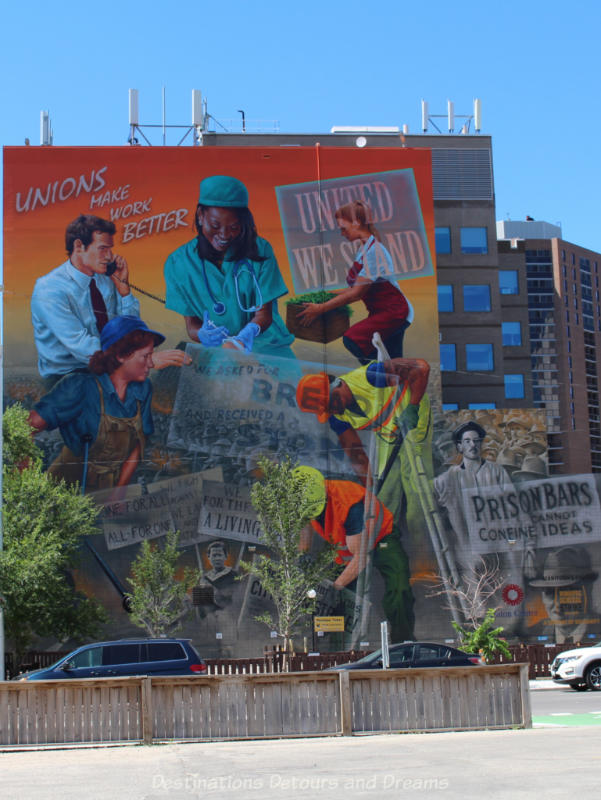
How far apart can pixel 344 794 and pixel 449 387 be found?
5008cm

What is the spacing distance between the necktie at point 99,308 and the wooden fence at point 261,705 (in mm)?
34346

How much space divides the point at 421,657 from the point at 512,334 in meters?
49.9

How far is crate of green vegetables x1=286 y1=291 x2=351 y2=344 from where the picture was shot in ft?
165

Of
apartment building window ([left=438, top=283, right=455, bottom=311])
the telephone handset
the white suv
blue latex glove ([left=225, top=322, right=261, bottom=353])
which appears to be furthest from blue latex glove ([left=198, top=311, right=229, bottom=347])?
the white suv

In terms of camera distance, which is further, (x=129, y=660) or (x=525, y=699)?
(x=129, y=660)

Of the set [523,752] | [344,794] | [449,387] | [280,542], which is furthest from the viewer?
[449,387]

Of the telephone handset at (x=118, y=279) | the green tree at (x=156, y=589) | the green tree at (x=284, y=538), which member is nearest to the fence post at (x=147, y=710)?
the green tree at (x=284, y=538)

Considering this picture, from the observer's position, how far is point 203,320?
49812mm

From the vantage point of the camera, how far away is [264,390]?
49.4 metres

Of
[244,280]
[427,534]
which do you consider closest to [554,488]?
[427,534]

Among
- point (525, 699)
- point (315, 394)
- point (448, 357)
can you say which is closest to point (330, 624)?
point (315, 394)

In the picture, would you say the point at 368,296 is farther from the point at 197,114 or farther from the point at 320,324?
the point at 197,114

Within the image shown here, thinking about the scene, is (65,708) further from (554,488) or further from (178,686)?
(554,488)

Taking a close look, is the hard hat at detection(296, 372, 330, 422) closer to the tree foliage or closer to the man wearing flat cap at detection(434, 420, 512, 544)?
the man wearing flat cap at detection(434, 420, 512, 544)
